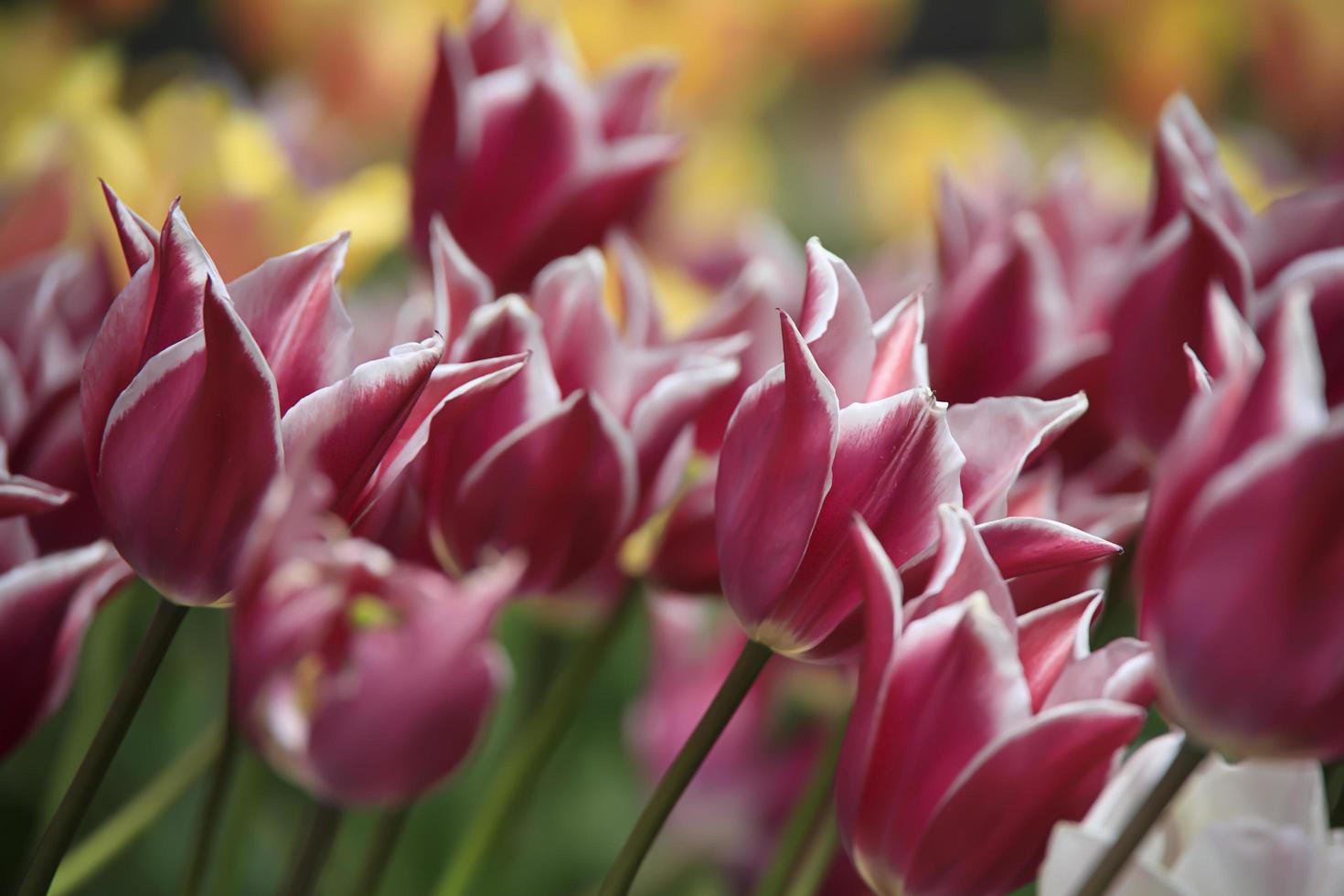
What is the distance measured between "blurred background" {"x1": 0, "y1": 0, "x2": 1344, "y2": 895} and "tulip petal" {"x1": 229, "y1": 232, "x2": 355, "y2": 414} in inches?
5.6

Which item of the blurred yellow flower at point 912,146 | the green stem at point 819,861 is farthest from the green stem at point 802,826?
the blurred yellow flower at point 912,146

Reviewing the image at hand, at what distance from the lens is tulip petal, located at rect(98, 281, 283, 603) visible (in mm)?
187

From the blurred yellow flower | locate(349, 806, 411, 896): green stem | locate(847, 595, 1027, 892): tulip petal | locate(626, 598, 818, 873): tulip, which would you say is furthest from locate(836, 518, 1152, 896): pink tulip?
the blurred yellow flower

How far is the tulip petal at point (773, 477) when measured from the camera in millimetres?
190

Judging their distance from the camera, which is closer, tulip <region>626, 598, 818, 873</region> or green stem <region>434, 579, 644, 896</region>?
green stem <region>434, 579, 644, 896</region>

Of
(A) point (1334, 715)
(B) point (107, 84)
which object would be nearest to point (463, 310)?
(A) point (1334, 715)

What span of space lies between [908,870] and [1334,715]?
0.07m

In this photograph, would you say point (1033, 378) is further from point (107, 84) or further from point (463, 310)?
point (107, 84)

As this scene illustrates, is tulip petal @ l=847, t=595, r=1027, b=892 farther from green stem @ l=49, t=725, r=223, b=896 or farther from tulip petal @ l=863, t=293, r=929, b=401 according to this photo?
green stem @ l=49, t=725, r=223, b=896

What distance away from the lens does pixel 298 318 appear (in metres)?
0.21

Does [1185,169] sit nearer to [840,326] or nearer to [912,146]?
[840,326]

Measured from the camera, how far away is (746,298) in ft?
0.96

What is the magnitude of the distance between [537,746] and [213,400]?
0.47 ft

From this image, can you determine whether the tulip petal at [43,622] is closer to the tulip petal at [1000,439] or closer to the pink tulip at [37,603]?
the pink tulip at [37,603]
